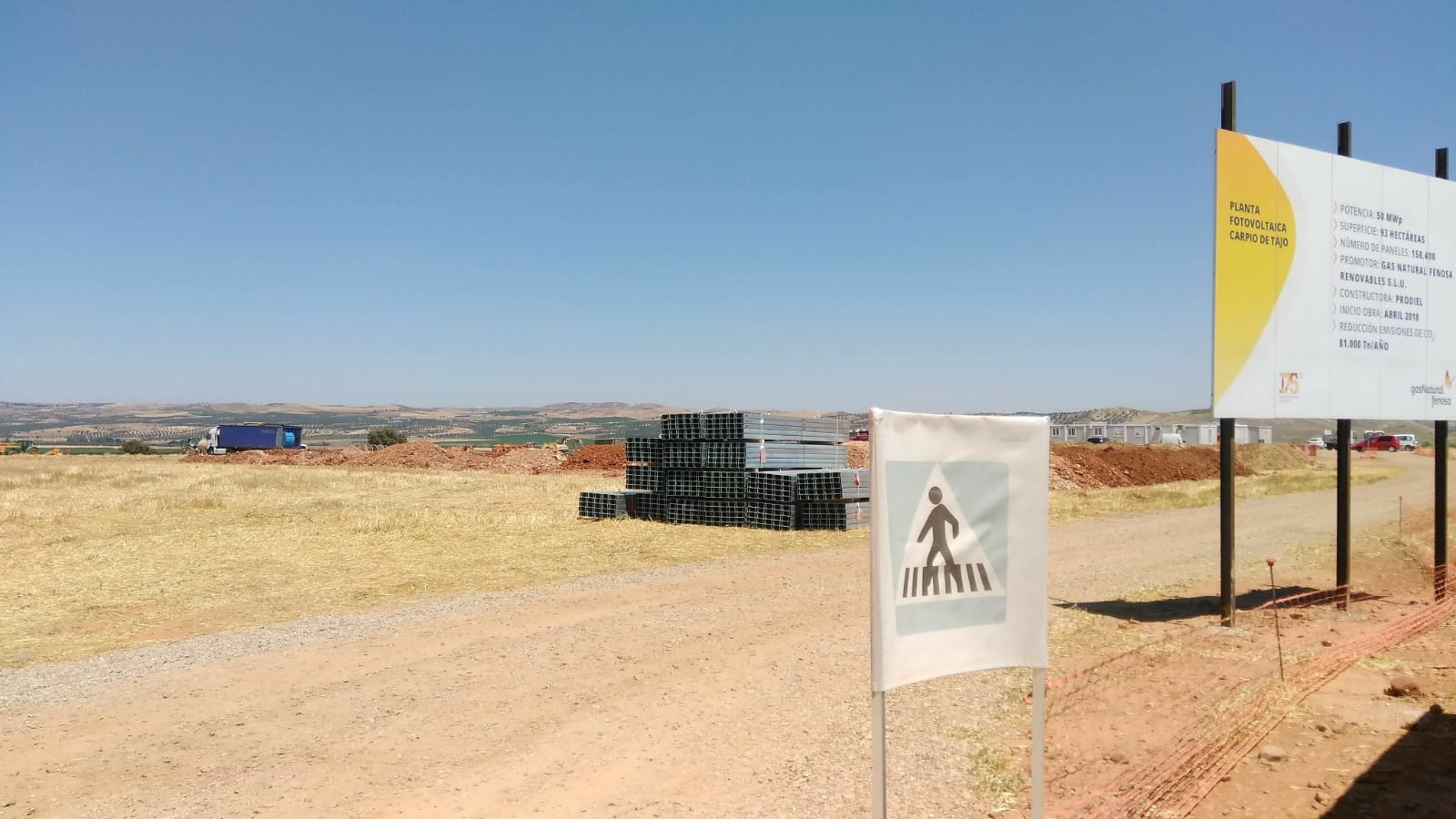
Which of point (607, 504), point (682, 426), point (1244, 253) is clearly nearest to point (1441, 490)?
point (1244, 253)

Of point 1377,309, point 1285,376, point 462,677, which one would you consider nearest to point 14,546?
point 462,677

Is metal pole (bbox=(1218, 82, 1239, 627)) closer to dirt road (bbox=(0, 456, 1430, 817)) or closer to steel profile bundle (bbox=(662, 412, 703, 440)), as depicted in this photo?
dirt road (bbox=(0, 456, 1430, 817))

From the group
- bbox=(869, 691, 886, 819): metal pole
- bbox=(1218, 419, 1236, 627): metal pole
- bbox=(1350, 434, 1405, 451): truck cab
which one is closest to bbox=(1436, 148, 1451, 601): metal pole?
bbox=(1218, 419, 1236, 627): metal pole

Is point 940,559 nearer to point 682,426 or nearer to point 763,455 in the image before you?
point 763,455

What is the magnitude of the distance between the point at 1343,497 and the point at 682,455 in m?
13.4

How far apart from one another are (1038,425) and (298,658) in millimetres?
7459

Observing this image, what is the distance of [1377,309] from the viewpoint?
1023 centimetres

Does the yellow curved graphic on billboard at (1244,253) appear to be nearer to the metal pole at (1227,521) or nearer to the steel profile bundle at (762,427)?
the metal pole at (1227,521)

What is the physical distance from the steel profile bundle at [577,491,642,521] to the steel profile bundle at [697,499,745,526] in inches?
73.2

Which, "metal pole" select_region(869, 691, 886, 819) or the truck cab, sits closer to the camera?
"metal pole" select_region(869, 691, 886, 819)

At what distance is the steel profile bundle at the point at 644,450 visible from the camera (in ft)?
71.3

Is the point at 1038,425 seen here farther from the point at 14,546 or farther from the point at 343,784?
the point at 14,546

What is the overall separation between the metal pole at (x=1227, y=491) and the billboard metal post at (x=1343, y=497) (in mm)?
1773

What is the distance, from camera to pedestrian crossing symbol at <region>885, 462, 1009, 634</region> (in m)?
3.74
